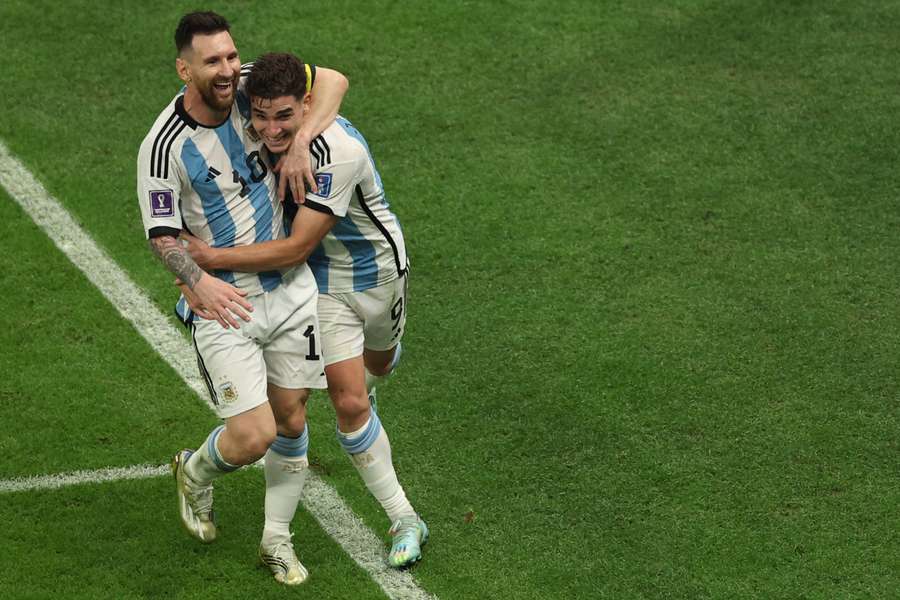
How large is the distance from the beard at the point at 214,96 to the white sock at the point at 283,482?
1373 mm

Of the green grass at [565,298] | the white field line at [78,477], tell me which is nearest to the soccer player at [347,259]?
the green grass at [565,298]

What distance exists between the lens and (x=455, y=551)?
5.99 meters

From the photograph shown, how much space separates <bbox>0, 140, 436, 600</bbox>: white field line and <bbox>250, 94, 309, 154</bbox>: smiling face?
5.75ft

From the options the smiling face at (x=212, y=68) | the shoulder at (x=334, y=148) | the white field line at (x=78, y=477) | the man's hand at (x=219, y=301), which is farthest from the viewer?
the white field line at (x=78, y=477)

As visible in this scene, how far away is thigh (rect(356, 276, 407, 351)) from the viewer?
5859mm

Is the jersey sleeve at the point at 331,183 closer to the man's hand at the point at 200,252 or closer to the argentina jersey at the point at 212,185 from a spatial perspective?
the argentina jersey at the point at 212,185

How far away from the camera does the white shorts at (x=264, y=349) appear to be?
17.8 feet

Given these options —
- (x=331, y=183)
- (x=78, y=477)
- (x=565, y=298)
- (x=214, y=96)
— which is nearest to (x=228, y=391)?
(x=331, y=183)

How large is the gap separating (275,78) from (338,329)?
1.13 meters

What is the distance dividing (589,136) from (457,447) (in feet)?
10.2

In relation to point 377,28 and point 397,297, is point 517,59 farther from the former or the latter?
point 397,297

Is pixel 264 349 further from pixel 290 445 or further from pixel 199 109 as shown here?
pixel 199 109

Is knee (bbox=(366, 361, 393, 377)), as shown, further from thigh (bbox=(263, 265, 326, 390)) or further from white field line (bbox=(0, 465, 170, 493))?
white field line (bbox=(0, 465, 170, 493))

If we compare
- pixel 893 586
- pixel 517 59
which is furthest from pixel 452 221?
pixel 893 586
